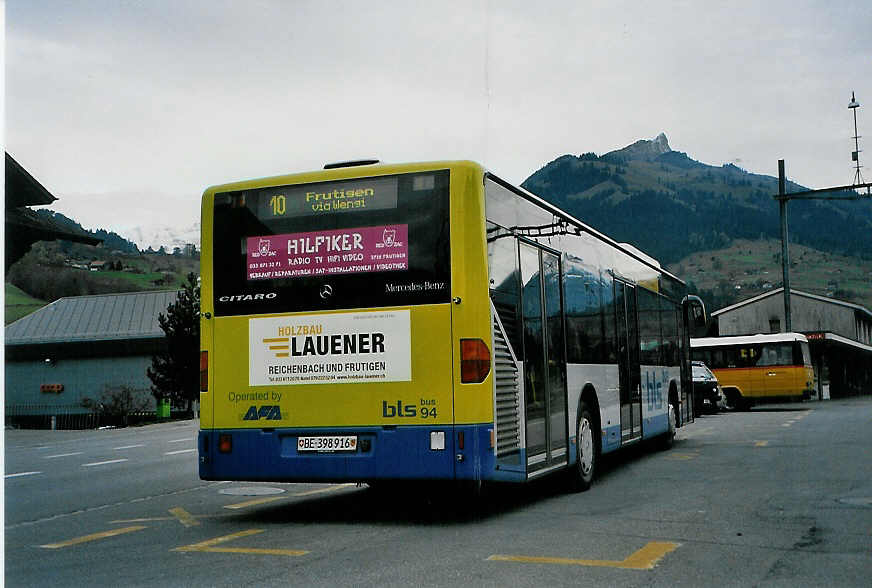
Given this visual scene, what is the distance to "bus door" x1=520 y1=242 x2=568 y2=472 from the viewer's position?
947 cm

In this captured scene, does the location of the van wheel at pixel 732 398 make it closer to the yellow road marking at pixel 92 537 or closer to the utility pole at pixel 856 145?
the utility pole at pixel 856 145

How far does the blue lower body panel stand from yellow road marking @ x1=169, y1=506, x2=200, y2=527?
50 cm

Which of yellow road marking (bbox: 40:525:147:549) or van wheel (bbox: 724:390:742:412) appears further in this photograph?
van wheel (bbox: 724:390:742:412)

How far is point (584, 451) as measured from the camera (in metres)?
11.2

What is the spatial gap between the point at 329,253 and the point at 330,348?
2.68 feet

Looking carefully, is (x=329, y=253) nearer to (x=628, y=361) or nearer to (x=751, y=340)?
(x=628, y=361)

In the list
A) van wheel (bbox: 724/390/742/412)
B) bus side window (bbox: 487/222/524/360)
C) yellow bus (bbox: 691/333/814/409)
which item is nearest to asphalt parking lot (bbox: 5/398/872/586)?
bus side window (bbox: 487/222/524/360)

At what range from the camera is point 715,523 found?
846 centimetres

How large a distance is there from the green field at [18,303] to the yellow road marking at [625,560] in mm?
25436

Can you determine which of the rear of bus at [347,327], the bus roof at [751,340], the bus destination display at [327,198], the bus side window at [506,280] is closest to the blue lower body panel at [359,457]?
the rear of bus at [347,327]

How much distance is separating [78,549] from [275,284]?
8.87 feet

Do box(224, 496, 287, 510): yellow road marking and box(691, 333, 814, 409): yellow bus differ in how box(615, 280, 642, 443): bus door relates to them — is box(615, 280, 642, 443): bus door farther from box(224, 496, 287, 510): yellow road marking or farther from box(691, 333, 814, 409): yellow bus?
box(691, 333, 814, 409): yellow bus

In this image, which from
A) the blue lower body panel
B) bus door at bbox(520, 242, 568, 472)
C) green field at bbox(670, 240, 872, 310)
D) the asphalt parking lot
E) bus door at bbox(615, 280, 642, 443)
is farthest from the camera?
green field at bbox(670, 240, 872, 310)

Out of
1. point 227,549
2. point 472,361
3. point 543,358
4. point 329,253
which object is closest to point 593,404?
point 543,358
